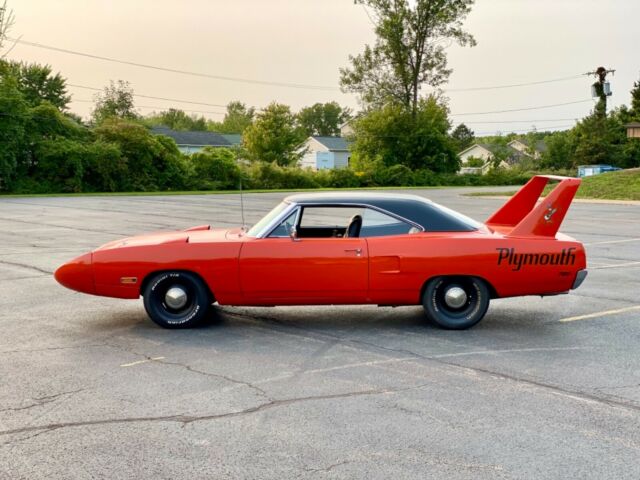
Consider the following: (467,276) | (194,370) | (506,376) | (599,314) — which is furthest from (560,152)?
(194,370)

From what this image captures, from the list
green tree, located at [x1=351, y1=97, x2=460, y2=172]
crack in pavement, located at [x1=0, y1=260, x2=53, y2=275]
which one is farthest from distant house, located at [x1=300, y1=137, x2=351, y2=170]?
crack in pavement, located at [x1=0, y1=260, x2=53, y2=275]

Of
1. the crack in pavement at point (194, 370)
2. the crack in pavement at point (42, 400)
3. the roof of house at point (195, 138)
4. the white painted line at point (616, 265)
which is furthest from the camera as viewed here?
the roof of house at point (195, 138)

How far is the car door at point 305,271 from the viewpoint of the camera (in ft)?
21.8

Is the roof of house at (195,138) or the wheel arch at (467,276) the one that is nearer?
the wheel arch at (467,276)

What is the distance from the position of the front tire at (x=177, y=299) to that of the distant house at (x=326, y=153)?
293ft

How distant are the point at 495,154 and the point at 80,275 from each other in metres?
87.7

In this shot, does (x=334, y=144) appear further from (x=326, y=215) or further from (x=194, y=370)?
(x=194, y=370)

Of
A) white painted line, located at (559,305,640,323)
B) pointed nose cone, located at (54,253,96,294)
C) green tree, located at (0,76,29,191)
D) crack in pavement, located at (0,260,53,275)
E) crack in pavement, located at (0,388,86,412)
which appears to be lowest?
crack in pavement, located at (0,388,86,412)

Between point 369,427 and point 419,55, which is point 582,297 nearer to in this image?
point 369,427

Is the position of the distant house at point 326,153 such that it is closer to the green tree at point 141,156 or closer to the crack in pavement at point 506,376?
the green tree at point 141,156

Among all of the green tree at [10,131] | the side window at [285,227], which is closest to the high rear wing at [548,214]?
the side window at [285,227]

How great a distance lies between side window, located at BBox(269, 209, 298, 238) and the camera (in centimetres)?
686

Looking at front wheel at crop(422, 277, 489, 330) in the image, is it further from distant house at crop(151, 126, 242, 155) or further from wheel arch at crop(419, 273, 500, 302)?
distant house at crop(151, 126, 242, 155)

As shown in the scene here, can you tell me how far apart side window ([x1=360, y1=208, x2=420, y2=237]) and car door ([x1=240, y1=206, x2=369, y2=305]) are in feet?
0.57
